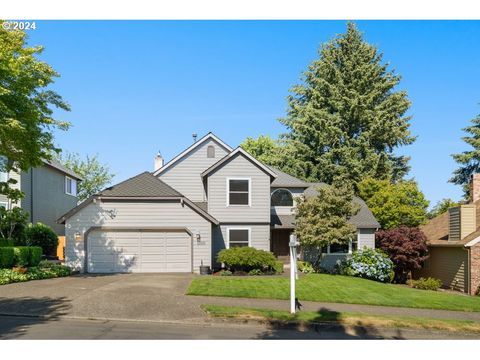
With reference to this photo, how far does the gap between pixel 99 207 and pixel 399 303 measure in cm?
1576

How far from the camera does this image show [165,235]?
88.7 ft

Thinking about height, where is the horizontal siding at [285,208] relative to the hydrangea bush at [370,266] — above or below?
above

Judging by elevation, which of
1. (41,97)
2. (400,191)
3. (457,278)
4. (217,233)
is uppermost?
(41,97)

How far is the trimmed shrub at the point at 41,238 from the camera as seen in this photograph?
3291cm

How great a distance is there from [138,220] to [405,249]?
1498cm

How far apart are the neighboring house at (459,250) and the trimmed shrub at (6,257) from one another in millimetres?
21573

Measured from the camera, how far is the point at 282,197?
32.6 metres

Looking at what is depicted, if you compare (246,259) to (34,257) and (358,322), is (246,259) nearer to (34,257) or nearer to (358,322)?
(34,257)

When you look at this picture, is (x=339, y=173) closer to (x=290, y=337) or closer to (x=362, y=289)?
(x=362, y=289)

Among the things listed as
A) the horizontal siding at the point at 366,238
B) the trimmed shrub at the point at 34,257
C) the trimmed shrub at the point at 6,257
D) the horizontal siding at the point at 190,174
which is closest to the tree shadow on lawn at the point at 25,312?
the trimmed shrub at the point at 6,257

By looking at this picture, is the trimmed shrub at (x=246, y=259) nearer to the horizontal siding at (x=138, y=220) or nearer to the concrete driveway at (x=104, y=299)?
the horizontal siding at (x=138, y=220)

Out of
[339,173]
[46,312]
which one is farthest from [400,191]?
[46,312]

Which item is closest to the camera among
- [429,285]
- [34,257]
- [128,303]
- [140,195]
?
[128,303]

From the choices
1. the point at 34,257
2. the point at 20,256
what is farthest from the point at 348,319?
the point at 34,257
